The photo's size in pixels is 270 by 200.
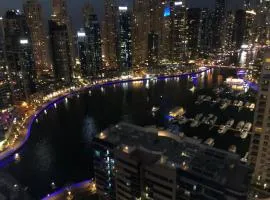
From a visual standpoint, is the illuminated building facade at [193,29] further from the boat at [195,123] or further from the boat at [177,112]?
the boat at [195,123]

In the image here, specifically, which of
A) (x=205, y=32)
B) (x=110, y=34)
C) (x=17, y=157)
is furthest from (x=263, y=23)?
(x=17, y=157)

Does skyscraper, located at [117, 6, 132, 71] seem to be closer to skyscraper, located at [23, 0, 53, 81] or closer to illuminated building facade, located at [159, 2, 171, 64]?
illuminated building facade, located at [159, 2, 171, 64]

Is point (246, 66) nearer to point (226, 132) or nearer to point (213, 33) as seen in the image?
point (213, 33)

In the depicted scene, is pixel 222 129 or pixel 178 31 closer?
pixel 222 129

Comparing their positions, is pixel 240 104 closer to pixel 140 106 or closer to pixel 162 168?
pixel 140 106

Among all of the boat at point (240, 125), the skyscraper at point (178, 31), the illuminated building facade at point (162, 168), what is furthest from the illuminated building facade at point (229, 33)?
the illuminated building facade at point (162, 168)

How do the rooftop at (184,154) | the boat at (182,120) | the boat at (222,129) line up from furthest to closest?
the boat at (182,120), the boat at (222,129), the rooftop at (184,154)

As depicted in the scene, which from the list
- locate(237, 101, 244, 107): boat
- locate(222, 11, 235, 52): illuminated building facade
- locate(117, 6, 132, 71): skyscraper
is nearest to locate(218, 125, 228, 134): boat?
locate(237, 101, 244, 107): boat
